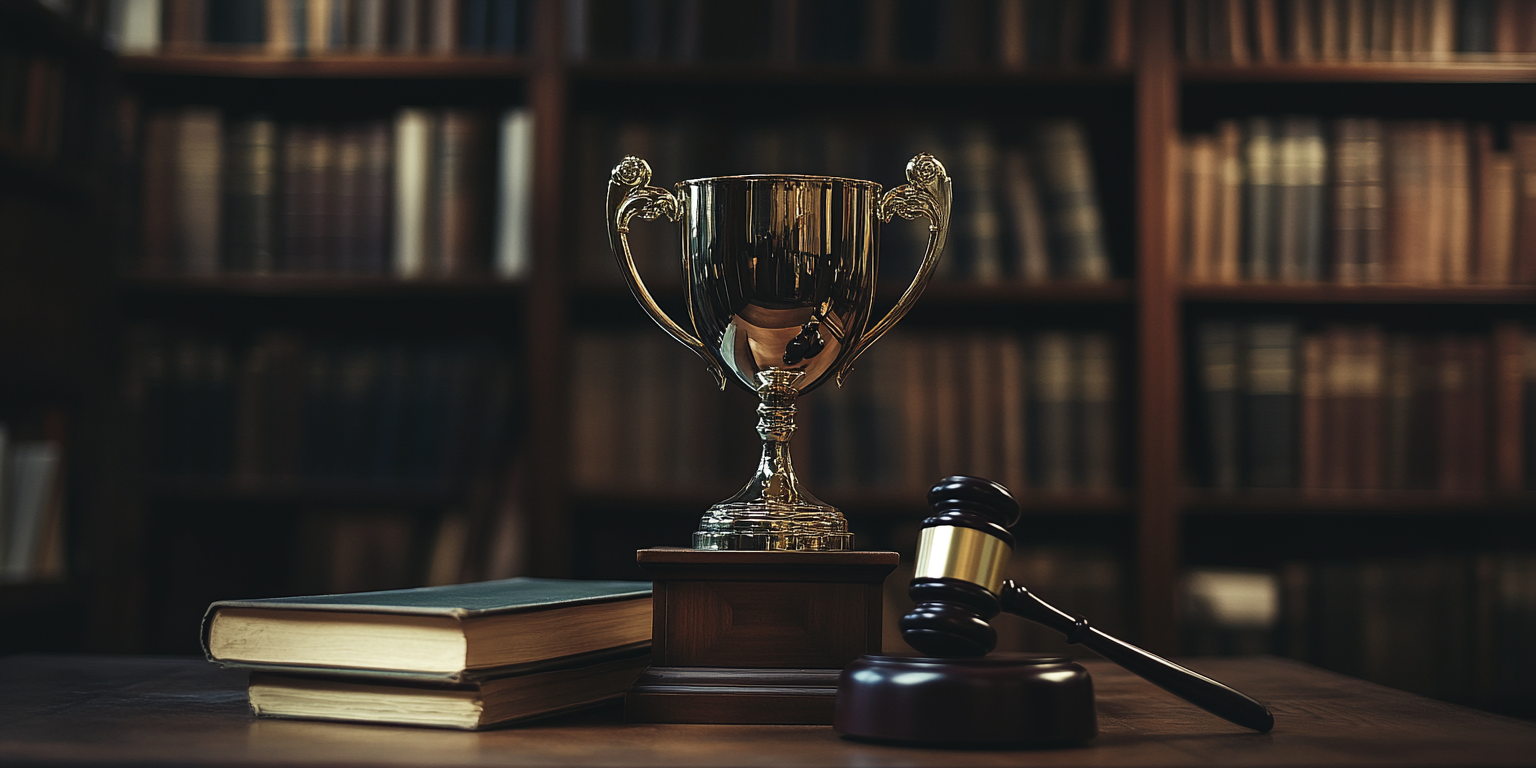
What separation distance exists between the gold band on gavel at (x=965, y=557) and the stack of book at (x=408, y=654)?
23 centimetres

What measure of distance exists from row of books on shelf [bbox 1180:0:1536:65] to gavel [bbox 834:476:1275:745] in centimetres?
151

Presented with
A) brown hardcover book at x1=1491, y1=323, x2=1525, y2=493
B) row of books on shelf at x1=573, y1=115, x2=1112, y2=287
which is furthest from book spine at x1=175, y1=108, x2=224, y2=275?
brown hardcover book at x1=1491, y1=323, x2=1525, y2=493

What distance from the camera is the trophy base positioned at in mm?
852

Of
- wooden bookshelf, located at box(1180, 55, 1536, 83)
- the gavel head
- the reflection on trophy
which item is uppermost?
wooden bookshelf, located at box(1180, 55, 1536, 83)

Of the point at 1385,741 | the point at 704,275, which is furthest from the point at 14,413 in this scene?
the point at 1385,741

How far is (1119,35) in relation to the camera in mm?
2025

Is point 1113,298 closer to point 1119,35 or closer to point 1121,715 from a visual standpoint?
point 1119,35

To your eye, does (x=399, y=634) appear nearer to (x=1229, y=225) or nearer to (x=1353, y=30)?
(x=1229, y=225)

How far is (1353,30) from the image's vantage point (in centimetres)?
203

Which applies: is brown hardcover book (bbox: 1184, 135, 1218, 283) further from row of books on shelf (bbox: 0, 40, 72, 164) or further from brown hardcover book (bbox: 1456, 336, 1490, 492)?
row of books on shelf (bbox: 0, 40, 72, 164)

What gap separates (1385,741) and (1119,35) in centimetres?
150

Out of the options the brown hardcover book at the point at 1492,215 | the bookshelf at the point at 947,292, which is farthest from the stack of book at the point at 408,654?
the brown hardcover book at the point at 1492,215

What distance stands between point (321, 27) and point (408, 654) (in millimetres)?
1578

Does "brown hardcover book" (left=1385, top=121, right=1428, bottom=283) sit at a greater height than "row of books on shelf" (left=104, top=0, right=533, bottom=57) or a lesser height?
lesser
